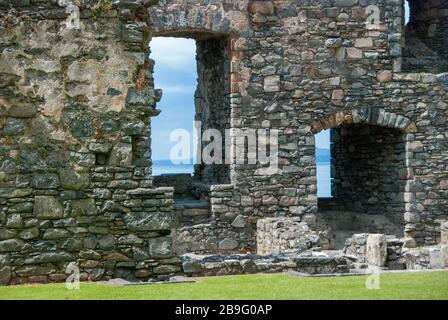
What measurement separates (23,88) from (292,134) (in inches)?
286

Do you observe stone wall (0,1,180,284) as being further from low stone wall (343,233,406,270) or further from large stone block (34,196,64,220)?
low stone wall (343,233,406,270)

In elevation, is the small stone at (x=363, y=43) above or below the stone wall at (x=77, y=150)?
above

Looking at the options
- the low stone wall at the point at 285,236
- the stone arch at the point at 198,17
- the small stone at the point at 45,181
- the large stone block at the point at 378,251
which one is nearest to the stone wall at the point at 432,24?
the stone arch at the point at 198,17

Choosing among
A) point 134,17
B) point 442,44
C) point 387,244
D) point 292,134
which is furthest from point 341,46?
point 134,17

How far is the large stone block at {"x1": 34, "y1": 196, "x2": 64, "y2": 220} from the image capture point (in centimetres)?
1049

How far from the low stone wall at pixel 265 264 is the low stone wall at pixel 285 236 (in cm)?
158

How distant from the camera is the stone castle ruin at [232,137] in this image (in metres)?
10.5

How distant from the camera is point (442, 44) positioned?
18953 millimetres

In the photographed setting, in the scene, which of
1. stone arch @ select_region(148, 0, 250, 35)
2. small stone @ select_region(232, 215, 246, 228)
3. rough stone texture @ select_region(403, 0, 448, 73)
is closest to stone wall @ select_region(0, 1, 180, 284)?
stone arch @ select_region(148, 0, 250, 35)

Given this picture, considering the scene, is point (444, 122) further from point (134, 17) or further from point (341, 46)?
point (134, 17)

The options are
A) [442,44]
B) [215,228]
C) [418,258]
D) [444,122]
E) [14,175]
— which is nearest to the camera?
[14,175]

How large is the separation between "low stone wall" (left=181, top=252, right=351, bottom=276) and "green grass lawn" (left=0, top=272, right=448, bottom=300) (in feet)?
2.00

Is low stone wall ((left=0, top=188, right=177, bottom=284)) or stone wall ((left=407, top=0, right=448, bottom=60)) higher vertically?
stone wall ((left=407, top=0, right=448, bottom=60))

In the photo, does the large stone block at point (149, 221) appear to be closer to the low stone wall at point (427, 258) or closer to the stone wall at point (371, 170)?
the low stone wall at point (427, 258)
